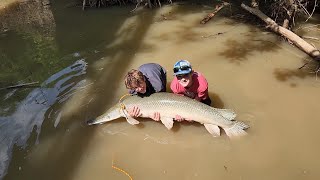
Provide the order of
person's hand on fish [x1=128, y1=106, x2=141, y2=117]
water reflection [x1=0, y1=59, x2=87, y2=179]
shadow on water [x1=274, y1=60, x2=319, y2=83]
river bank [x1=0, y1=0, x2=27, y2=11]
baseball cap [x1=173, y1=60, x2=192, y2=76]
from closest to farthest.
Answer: baseball cap [x1=173, y1=60, x2=192, y2=76], person's hand on fish [x1=128, y1=106, x2=141, y2=117], water reflection [x1=0, y1=59, x2=87, y2=179], shadow on water [x1=274, y1=60, x2=319, y2=83], river bank [x1=0, y1=0, x2=27, y2=11]

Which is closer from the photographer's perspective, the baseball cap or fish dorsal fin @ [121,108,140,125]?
the baseball cap

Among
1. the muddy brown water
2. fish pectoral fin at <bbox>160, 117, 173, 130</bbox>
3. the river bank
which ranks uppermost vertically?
fish pectoral fin at <bbox>160, 117, 173, 130</bbox>

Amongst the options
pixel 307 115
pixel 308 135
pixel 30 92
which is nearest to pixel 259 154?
pixel 308 135

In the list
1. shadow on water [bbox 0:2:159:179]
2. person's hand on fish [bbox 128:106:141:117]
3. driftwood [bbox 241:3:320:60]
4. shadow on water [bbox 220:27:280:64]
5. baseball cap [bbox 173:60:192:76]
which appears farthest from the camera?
shadow on water [bbox 220:27:280:64]

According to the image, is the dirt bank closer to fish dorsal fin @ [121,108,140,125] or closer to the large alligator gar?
fish dorsal fin @ [121,108,140,125]

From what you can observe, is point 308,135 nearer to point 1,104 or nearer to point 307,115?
point 307,115

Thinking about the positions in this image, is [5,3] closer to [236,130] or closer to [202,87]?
[202,87]

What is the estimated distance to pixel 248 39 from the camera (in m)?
8.13

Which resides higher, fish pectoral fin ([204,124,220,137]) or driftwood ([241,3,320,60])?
fish pectoral fin ([204,124,220,137])

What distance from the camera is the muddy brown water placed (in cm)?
478

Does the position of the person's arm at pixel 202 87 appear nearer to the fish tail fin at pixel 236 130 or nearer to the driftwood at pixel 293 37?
the fish tail fin at pixel 236 130

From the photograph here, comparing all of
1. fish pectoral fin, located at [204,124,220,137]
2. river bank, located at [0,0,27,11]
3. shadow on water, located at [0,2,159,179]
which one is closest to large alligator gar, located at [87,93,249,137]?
fish pectoral fin, located at [204,124,220,137]

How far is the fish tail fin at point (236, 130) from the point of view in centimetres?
490

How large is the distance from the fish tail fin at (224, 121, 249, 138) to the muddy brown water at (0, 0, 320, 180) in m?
0.15
